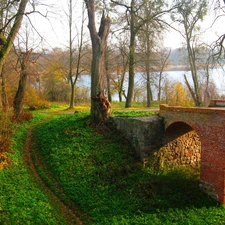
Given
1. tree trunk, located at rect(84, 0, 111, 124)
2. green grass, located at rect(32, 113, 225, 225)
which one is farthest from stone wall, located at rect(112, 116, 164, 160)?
tree trunk, located at rect(84, 0, 111, 124)

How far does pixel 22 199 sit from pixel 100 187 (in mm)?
2834

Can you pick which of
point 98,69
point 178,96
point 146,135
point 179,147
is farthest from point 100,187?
point 178,96

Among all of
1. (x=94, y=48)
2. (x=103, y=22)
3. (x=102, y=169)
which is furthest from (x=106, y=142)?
(x=103, y=22)

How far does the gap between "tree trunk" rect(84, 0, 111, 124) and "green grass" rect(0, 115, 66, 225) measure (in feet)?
15.8

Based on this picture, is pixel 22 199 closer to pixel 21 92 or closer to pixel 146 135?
pixel 146 135

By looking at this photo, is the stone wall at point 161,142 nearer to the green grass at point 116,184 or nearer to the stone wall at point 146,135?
the stone wall at point 146,135

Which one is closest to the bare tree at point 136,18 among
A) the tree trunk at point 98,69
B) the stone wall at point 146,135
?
the tree trunk at point 98,69

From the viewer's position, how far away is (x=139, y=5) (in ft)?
59.9

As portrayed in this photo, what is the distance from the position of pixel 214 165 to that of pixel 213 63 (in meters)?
6.58

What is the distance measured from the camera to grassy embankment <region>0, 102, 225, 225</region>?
8352 mm

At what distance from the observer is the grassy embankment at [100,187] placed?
8.35 metres

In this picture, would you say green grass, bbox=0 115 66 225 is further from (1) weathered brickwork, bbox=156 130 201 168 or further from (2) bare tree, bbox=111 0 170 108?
(2) bare tree, bbox=111 0 170 108

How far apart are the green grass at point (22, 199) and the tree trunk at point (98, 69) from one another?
4.80 meters

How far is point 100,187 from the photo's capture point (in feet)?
32.9
